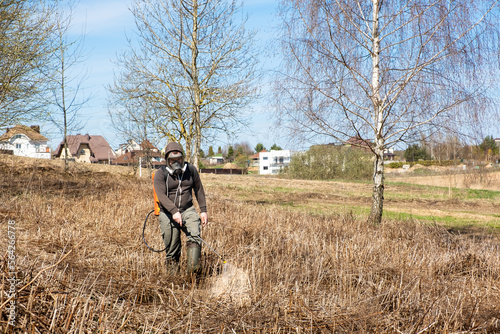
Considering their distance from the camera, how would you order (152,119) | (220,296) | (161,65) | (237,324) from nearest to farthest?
(237,324), (220,296), (161,65), (152,119)

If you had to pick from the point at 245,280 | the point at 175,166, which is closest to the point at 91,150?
the point at 175,166

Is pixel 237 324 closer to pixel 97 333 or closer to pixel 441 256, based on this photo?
pixel 97 333

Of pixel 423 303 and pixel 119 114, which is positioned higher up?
pixel 119 114

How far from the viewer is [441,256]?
19.6 ft

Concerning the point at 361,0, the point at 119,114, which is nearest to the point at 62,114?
the point at 119,114

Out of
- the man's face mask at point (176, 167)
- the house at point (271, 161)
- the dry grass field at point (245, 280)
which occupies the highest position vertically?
the house at point (271, 161)

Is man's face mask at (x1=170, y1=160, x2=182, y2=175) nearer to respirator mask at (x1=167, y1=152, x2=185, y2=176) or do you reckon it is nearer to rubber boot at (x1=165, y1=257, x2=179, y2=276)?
respirator mask at (x1=167, y1=152, x2=185, y2=176)

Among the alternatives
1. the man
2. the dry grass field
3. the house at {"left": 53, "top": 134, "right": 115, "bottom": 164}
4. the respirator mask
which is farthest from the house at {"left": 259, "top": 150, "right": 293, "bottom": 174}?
the respirator mask

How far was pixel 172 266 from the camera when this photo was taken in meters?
5.25

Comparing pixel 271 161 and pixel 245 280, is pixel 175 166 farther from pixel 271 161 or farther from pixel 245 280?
pixel 271 161

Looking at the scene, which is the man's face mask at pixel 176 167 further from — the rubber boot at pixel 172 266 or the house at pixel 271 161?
the house at pixel 271 161

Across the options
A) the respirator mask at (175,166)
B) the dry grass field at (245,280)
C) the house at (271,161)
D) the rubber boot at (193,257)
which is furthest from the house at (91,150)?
the rubber boot at (193,257)

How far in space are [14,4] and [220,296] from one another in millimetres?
9881

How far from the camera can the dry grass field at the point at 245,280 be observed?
3428mm
